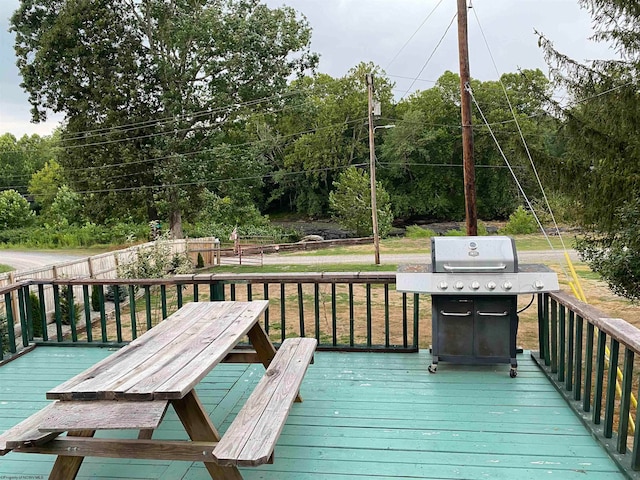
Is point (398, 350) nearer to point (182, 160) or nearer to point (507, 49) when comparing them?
point (507, 49)

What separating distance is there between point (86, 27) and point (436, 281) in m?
19.6

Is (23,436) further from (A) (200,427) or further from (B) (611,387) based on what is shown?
(B) (611,387)

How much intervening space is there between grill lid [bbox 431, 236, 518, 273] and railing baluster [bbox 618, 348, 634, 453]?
1094 millimetres

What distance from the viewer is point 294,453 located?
2.31 m

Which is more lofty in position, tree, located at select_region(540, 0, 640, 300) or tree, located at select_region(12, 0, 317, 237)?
tree, located at select_region(12, 0, 317, 237)

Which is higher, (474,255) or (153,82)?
(153,82)

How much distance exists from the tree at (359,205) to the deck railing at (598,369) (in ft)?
70.6

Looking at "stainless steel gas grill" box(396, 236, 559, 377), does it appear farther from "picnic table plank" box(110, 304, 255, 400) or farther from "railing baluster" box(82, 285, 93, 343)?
"railing baluster" box(82, 285, 93, 343)

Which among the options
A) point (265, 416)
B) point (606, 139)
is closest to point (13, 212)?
point (606, 139)

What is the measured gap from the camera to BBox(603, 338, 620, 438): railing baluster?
224 cm

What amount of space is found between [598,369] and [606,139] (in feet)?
14.1

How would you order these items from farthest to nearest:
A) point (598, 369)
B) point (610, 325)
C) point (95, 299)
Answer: point (95, 299), point (598, 369), point (610, 325)

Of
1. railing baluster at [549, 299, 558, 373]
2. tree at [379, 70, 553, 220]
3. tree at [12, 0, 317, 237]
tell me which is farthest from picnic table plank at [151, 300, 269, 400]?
tree at [379, 70, 553, 220]

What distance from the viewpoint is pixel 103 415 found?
1.61m
